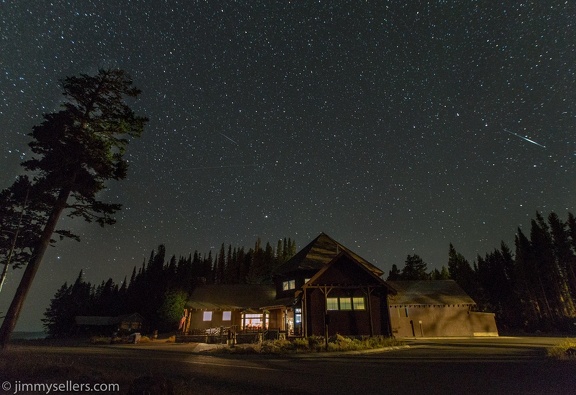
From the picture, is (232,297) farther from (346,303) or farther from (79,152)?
(79,152)

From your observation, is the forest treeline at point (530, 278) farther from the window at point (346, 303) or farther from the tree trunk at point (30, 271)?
the tree trunk at point (30, 271)

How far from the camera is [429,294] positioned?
37062 mm

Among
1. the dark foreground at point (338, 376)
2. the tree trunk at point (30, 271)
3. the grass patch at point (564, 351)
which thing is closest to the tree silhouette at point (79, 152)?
the tree trunk at point (30, 271)

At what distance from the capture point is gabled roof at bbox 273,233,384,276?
104ft

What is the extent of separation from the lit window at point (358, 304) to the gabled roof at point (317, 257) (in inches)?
219

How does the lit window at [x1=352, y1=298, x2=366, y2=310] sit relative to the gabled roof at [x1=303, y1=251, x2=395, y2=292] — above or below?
below

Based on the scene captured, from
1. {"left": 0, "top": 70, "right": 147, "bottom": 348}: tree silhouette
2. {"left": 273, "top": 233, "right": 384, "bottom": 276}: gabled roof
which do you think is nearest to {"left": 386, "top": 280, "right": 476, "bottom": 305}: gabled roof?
{"left": 273, "top": 233, "right": 384, "bottom": 276}: gabled roof

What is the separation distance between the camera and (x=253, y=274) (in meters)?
85.9

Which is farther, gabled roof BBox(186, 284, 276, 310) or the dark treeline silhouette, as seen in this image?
the dark treeline silhouette

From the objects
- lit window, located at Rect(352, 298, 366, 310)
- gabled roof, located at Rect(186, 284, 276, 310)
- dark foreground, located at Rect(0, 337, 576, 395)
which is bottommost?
dark foreground, located at Rect(0, 337, 576, 395)

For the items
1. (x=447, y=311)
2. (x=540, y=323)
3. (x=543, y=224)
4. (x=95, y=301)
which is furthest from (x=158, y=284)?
(x=543, y=224)

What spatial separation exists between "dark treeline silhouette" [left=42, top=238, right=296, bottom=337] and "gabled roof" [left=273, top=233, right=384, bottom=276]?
30.3m

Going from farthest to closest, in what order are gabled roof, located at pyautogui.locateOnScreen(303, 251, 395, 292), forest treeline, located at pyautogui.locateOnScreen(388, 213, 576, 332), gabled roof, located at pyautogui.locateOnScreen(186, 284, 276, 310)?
forest treeline, located at pyautogui.locateOnScreen(388, 213, 576, 332) → gabled roof, located at pyautogui.locateOnScreen(186, 284, 276, 310) → gabled roof, located at pyautogui.locateOnScreen(303, 251, 395, 292)

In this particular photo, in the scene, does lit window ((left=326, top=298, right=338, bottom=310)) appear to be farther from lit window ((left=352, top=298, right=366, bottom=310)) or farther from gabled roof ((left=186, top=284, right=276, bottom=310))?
gabled roof ((left=186, top=284, right=276, bottom=310))
